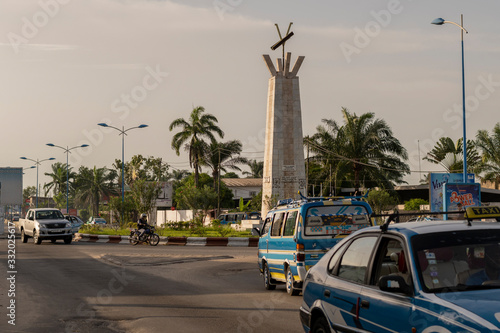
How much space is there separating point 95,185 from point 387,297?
12081 centimetres

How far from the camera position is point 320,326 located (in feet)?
22.4

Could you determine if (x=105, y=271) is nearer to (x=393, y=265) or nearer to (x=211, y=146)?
(x=393, y=265)

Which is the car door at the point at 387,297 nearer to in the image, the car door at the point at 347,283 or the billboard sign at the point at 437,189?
the car door at the point at 347,283

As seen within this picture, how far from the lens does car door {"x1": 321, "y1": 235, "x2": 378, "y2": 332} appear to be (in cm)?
614

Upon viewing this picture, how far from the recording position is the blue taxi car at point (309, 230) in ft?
44.4

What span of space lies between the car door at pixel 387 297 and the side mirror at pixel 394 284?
0.05 meters

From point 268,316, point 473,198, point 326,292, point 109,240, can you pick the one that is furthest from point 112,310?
point 109,240

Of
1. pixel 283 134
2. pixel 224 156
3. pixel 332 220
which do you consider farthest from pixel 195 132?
pixel 332 220

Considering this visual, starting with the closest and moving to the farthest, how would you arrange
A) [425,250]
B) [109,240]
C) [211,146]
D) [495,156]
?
[425,250] < [109,240] < [495,156] < [211,146]

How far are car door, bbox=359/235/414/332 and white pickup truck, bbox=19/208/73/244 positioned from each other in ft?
111

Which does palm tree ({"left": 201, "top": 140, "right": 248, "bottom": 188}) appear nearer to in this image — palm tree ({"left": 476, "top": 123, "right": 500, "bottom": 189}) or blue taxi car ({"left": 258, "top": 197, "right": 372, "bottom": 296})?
palm tree ({"left": 476, "top": 123, "right": 500, "bottom": 189})

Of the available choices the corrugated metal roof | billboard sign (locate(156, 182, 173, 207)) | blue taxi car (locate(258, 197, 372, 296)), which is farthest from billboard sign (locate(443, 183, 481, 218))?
the corrugated metal roof

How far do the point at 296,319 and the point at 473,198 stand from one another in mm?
25011

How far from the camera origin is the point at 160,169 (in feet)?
355
